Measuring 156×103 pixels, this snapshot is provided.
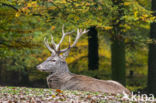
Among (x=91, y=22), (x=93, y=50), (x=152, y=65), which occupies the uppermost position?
(x=91, y=22)

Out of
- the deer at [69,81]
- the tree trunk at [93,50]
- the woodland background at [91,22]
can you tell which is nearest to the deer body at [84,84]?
the deer at [69,81]

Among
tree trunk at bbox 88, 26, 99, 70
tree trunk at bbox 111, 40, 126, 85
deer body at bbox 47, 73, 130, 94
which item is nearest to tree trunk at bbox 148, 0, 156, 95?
tree trunk at bbox 111, 40, 126, 85

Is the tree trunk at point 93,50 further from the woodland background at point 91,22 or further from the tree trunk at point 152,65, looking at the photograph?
the tree trunk at point 152,65

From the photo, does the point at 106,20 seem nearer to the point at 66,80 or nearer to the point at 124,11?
the point at 124,11

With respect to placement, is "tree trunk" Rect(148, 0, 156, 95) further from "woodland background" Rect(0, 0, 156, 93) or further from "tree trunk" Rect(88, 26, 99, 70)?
"tree trunk" Rect(88, 26, 99, 70)

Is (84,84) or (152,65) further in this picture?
(152,65)

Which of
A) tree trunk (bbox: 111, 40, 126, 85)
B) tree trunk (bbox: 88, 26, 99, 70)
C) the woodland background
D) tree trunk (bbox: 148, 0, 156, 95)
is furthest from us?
tree trunk (bbox: 88, 26, 99, 70)

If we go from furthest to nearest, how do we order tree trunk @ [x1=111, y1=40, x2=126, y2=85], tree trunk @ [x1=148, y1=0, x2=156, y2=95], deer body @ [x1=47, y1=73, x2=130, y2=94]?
1. tree trunk @ [x1=111, y1=40, x2=126, y2=85]
2. tree trunk @ [x1=148, y1=0, x2=156, y2=95]
3. deer body @ [x1=47, y1=73, x2=130, y2=94]

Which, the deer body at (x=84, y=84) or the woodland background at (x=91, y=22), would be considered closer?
the deer body at (x=84, y=84)

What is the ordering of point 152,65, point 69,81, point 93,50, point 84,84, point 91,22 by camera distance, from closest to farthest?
point 84,84, point 69,81, point 91,22, point 152,65, point 93,50

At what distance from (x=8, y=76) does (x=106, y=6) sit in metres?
15.9

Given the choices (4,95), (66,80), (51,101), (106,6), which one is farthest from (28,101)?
(106,6)

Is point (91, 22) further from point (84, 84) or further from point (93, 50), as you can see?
point (93, 50)

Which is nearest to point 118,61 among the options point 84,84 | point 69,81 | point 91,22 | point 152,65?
point 152,65
